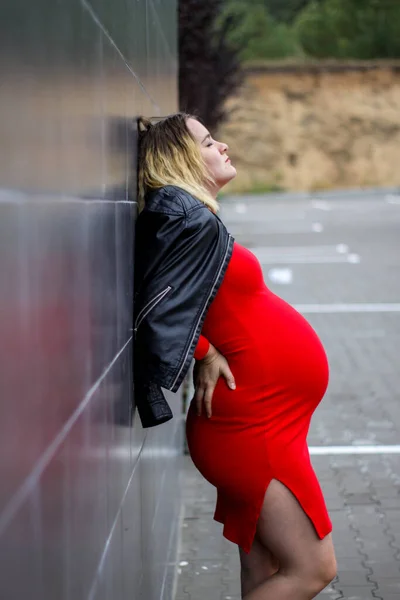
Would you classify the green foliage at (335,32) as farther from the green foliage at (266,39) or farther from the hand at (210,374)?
the hand at (210,374)

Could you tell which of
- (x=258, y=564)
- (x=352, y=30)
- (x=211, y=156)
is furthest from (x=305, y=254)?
(x=352, y=30)

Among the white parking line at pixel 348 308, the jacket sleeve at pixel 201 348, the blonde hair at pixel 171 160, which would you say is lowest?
the white parking line at pixel 348 308

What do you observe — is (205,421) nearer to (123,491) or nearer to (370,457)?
(123,491)

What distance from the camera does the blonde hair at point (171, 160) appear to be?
3.04 metres

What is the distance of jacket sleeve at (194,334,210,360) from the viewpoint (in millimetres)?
2887

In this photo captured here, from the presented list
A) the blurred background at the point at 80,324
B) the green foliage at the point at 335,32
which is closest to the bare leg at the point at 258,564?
the blurred background at the point at 80,324

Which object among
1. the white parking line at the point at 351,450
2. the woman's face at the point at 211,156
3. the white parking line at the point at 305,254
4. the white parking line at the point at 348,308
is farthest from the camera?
the white parking line at the point at 305,254

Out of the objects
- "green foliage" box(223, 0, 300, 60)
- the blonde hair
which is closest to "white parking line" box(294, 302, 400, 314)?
the blonde hair

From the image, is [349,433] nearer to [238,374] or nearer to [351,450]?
[351,450]

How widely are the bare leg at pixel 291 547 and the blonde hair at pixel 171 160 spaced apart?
81 centimetres

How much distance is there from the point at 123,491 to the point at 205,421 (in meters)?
0.44

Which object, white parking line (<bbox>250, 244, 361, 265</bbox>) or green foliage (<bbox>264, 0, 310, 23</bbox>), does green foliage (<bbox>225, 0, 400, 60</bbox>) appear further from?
white parking line (<bbox>250, 244, 361, 265</bbox>)

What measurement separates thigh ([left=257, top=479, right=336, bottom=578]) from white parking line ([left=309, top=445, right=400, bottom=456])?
12.4 ft

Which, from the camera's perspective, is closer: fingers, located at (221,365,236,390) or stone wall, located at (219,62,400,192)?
fingers, located at (221,365,236,390)
